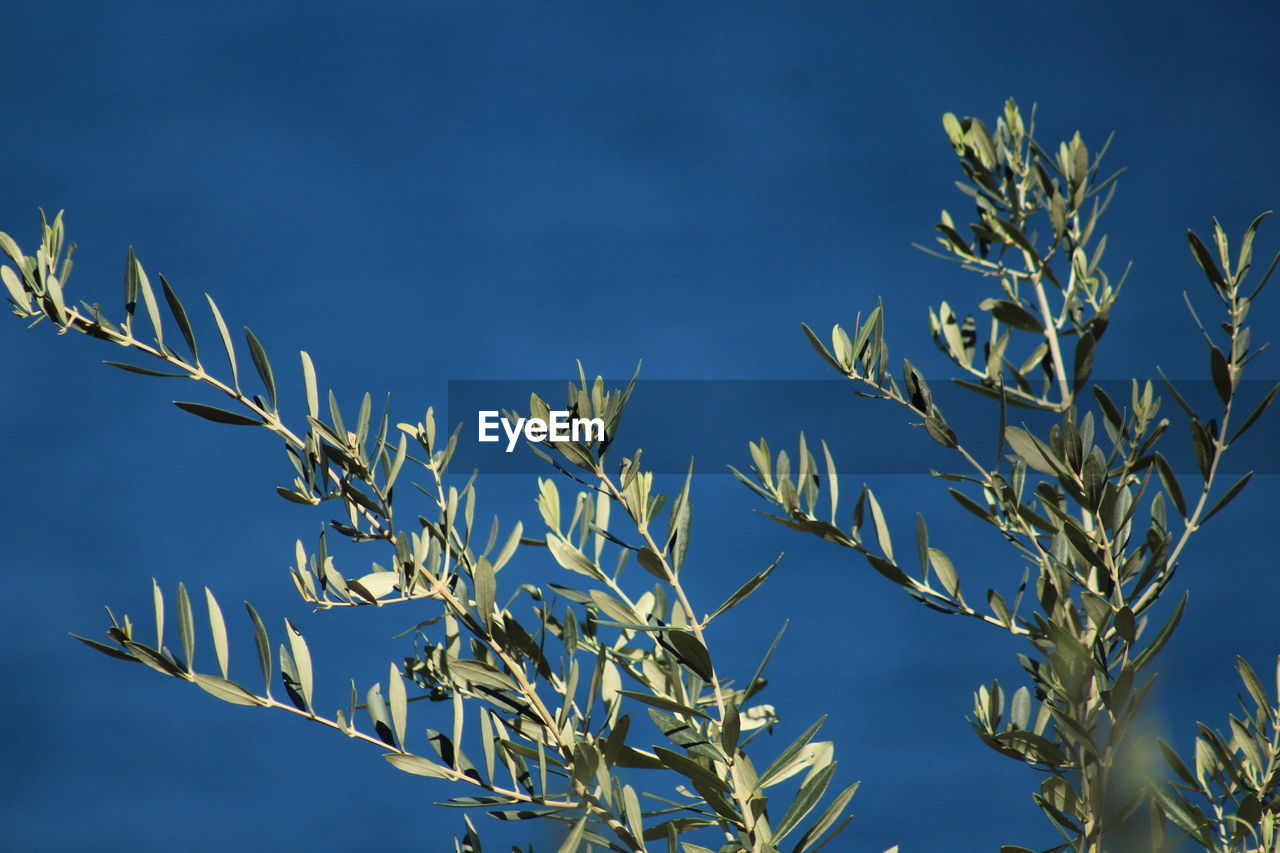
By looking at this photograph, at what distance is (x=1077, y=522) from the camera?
62cm

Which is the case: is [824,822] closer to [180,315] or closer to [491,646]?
[491,646]

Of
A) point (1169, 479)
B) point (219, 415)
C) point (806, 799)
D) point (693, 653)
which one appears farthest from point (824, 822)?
point (219, 415)

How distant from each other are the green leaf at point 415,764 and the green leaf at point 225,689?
0.22 ft

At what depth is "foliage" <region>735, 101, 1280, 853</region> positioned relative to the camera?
53 cm

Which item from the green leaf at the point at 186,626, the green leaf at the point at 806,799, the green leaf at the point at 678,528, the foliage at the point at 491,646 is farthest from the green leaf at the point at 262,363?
the green leaf at the point at 806,799

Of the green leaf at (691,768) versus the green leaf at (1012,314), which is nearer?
the green leaf at (691,768)

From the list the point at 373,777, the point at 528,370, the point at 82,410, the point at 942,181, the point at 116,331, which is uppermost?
the point at 942,181

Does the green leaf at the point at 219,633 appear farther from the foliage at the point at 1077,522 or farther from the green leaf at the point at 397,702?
the foliage at the point at 1077,522

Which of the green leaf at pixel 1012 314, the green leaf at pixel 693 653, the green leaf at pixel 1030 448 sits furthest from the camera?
the green leaf at pixel 1012 314

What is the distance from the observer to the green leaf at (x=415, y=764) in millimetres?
522

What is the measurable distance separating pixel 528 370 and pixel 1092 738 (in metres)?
3.29

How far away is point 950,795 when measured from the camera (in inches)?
135

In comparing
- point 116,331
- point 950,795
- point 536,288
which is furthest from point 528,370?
point 116,331

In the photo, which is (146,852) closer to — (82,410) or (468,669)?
(82,410)
